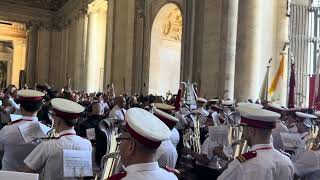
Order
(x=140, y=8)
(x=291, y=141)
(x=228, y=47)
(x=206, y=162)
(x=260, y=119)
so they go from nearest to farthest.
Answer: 1. (x=260, y=119)
2. (x=291, y=141)
3. (x=206, y=162)
4. (x=228, y=47)
5. (x=140, y=8)

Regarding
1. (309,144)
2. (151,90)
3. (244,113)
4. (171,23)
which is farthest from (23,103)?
(171,23)

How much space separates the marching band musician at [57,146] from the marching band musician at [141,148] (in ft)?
4.68

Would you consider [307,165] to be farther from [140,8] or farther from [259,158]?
[140,8]

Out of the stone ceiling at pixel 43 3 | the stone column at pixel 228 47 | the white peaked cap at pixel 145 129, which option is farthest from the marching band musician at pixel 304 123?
the stone ceiling at pixel 43 3

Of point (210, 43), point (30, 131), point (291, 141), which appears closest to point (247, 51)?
point (210, 43)

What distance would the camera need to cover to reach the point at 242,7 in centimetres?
1421

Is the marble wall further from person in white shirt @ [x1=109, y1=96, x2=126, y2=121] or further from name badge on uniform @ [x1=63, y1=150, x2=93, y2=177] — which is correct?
name badge on uniform @ [x1=63, y1=150, x2=93, y2=177]

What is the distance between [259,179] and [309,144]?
1.68 meters

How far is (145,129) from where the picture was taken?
2.58 meters

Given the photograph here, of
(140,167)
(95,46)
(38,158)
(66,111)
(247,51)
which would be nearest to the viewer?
(140,167)

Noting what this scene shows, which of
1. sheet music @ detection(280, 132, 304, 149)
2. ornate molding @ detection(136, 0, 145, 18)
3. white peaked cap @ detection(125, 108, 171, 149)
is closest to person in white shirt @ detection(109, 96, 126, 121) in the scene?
sheet music @ detection(280, 132, 304, 149)

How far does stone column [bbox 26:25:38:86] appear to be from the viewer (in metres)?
34.5

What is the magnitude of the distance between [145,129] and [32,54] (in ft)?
110

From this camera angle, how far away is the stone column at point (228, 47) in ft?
46.7
